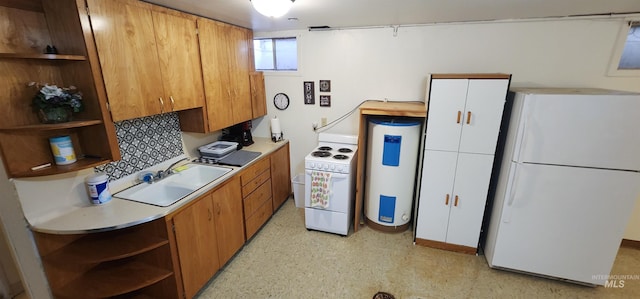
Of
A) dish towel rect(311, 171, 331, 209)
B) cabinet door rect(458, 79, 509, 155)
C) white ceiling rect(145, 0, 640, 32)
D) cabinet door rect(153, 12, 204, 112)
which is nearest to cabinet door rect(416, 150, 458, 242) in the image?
cabinet door rect(458, 79, 509, 155)

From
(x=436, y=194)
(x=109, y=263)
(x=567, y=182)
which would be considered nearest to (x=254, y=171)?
(x=109, y=263)

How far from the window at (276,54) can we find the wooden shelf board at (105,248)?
2.24 meters

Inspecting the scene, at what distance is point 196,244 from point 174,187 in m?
0.57

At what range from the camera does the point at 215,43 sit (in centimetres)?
240

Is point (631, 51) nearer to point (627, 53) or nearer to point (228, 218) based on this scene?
point (627, 53)

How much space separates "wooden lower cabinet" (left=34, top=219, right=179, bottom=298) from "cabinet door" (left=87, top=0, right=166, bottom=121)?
782 millimetres

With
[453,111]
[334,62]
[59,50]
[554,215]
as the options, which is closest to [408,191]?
[453,111]

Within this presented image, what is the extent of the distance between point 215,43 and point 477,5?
2119mm

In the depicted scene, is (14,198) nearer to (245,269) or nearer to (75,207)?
(75,207)

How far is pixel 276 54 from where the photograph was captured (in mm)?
3246

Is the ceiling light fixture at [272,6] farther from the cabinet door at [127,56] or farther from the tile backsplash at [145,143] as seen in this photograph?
the tile backsplash at [145,143]

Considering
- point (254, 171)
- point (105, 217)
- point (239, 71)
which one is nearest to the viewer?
point (105, 217)

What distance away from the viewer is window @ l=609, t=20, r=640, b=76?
2256 millimetres

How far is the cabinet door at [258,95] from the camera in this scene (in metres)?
3.06
